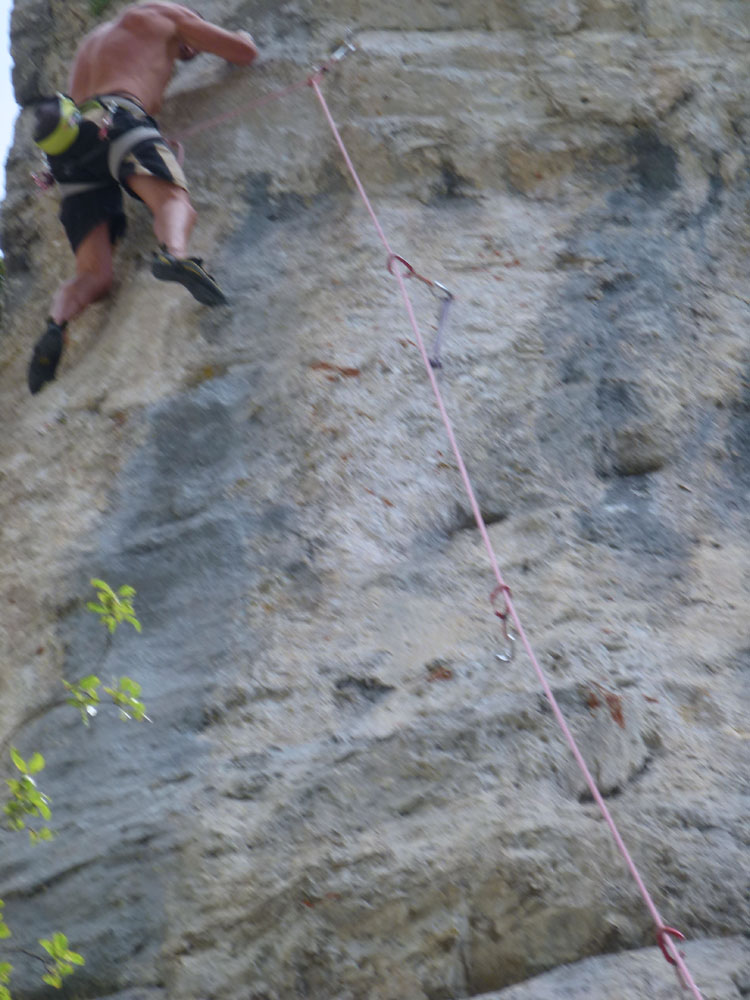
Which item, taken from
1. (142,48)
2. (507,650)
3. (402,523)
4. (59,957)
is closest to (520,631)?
(507,650)

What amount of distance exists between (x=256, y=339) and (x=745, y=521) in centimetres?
156

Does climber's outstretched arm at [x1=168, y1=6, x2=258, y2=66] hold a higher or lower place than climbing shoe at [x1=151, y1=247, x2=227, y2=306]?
higher

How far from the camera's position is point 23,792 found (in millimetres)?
2201

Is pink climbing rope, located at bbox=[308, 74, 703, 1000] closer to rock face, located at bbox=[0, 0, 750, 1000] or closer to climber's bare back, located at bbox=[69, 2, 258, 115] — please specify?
rock face, located at bbox=[0, 0, 750, 1000]

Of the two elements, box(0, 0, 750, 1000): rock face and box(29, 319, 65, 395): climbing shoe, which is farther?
box(29, 319, 65, 395): climbing shoe

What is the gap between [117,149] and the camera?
401cm

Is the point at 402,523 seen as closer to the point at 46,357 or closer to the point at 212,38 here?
the point at 46,357

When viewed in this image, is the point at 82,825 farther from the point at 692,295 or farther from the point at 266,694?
the point at 692,295

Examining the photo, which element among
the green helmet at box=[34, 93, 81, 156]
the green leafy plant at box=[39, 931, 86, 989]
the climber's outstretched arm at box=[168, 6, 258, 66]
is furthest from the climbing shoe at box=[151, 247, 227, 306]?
the green leafy plant at box=[39, 931, 86, 989]

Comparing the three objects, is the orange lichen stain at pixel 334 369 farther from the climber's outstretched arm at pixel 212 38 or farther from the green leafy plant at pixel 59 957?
the green leafy plant at pixel 59 957

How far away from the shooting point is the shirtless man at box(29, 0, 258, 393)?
3918 mm

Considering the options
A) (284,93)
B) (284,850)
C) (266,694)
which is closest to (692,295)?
(284,93)

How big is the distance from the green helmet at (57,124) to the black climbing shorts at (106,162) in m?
0.03

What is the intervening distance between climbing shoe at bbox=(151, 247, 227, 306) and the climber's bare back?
2.93ft
